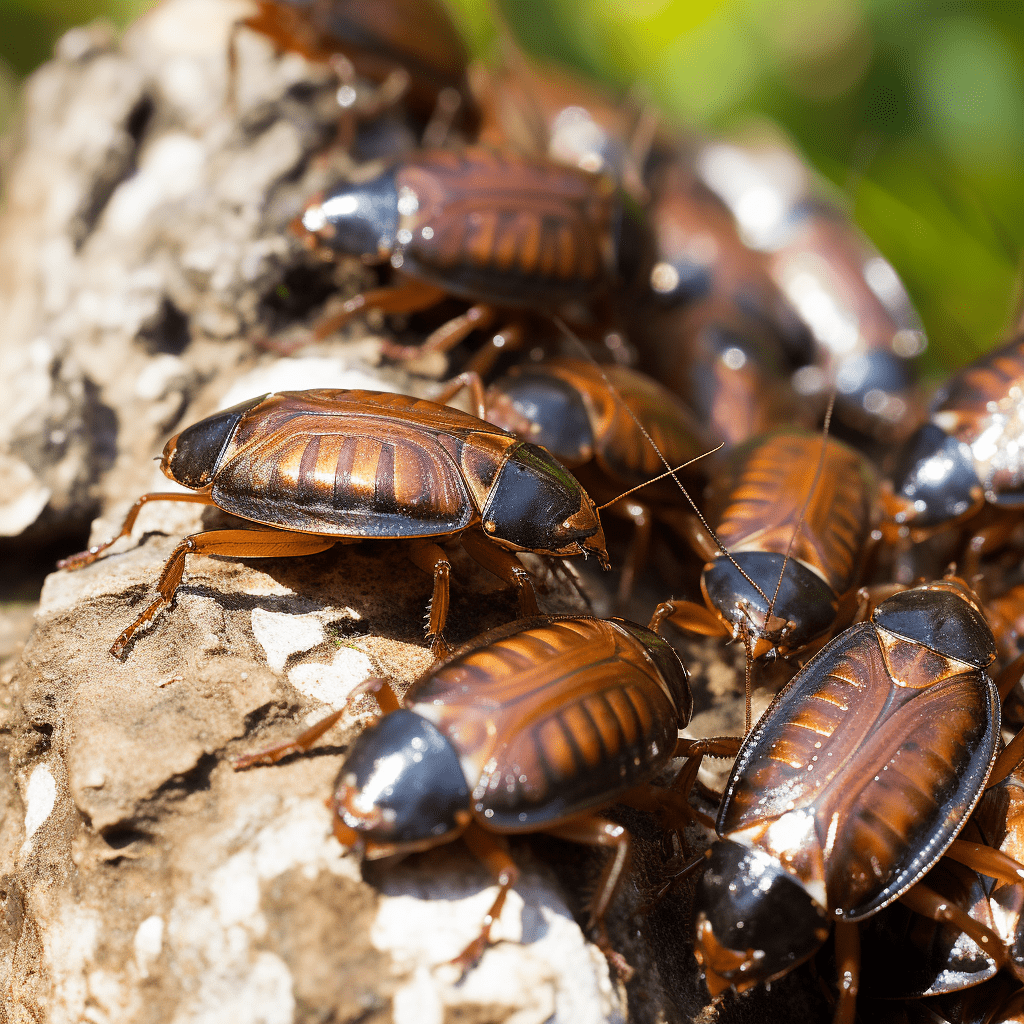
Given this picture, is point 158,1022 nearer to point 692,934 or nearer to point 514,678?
point 514,678

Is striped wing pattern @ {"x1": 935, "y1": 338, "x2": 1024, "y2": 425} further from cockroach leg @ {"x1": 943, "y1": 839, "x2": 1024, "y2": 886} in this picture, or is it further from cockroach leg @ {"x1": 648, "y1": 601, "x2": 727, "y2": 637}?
cockroach leg @ {"x1": 943, "y1": 839, "x2": 1024, "y2": 886}

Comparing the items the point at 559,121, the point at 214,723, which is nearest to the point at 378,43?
the point at 559,121

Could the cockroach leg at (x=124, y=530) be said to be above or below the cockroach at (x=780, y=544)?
above

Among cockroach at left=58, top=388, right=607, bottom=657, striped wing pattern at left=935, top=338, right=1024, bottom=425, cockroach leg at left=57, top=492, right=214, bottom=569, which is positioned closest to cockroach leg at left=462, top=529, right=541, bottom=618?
cockroach at left=58, top=388, right=607, bottom=657

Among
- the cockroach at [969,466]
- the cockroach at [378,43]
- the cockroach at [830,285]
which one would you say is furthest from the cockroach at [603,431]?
the cockroach at [378,43]

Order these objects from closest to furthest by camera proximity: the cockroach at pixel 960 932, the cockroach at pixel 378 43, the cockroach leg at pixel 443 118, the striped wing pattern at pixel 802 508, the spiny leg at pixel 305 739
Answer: the spiny leg at pixel 305 739
the cockroach at pixel 960 932
the striped wing pattern at pixel 802 508
the cockroach at pixel 378 43
the cockroach leg at pixel 443 118

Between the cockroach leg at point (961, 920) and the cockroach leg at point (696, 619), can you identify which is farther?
the cockroach leg at point (696, 619)

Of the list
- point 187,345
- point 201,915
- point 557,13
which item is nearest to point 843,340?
point 557,13

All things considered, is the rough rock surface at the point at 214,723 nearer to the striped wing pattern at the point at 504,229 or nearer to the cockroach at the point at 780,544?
the cockroach at the point at 780,544

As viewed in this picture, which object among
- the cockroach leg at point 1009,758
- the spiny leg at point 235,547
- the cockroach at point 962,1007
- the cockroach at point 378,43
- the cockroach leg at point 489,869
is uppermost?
the cockroach at point 378,43
